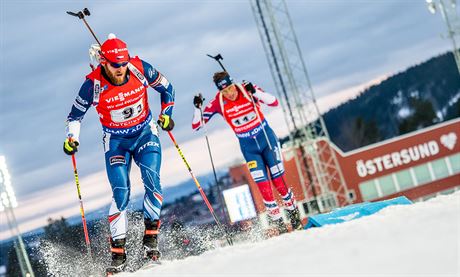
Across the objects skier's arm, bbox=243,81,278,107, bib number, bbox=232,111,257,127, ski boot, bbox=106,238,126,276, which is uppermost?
skier's arm, bbox=243,81,278,107

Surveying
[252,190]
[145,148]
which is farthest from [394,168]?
[145,148]

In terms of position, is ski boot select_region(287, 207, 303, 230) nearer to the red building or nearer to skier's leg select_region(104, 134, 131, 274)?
skier's leg select_region(104, 134, 131, 274)

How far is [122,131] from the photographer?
685 centimetres

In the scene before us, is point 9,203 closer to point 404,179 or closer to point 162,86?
point 162,86

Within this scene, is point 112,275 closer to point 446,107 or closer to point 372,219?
point 372,219

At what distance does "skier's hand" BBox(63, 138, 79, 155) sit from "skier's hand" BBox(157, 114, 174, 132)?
→ 0.91 m

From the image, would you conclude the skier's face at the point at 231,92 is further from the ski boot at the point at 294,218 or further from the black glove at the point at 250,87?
the ski boot at the point at 294,218

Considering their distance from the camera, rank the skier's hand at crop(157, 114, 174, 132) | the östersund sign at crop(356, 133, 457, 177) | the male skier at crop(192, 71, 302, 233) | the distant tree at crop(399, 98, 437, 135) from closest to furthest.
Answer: the skier's hand at crop(157, 114, 174, 132) < the male skier at crop(192, 71, 302, 233) < the östersund sign at crop(356, 133, 457, 177) < the distant tree at crop(399, 98, 437, 135)

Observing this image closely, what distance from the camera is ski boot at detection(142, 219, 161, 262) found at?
6734 mm

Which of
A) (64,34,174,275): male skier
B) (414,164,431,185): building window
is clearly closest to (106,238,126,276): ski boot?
(64,34,174,275): male skier

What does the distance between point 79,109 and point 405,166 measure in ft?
95.8

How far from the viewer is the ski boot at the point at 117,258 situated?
658 cm

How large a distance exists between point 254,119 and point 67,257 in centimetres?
293

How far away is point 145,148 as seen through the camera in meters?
6.88
